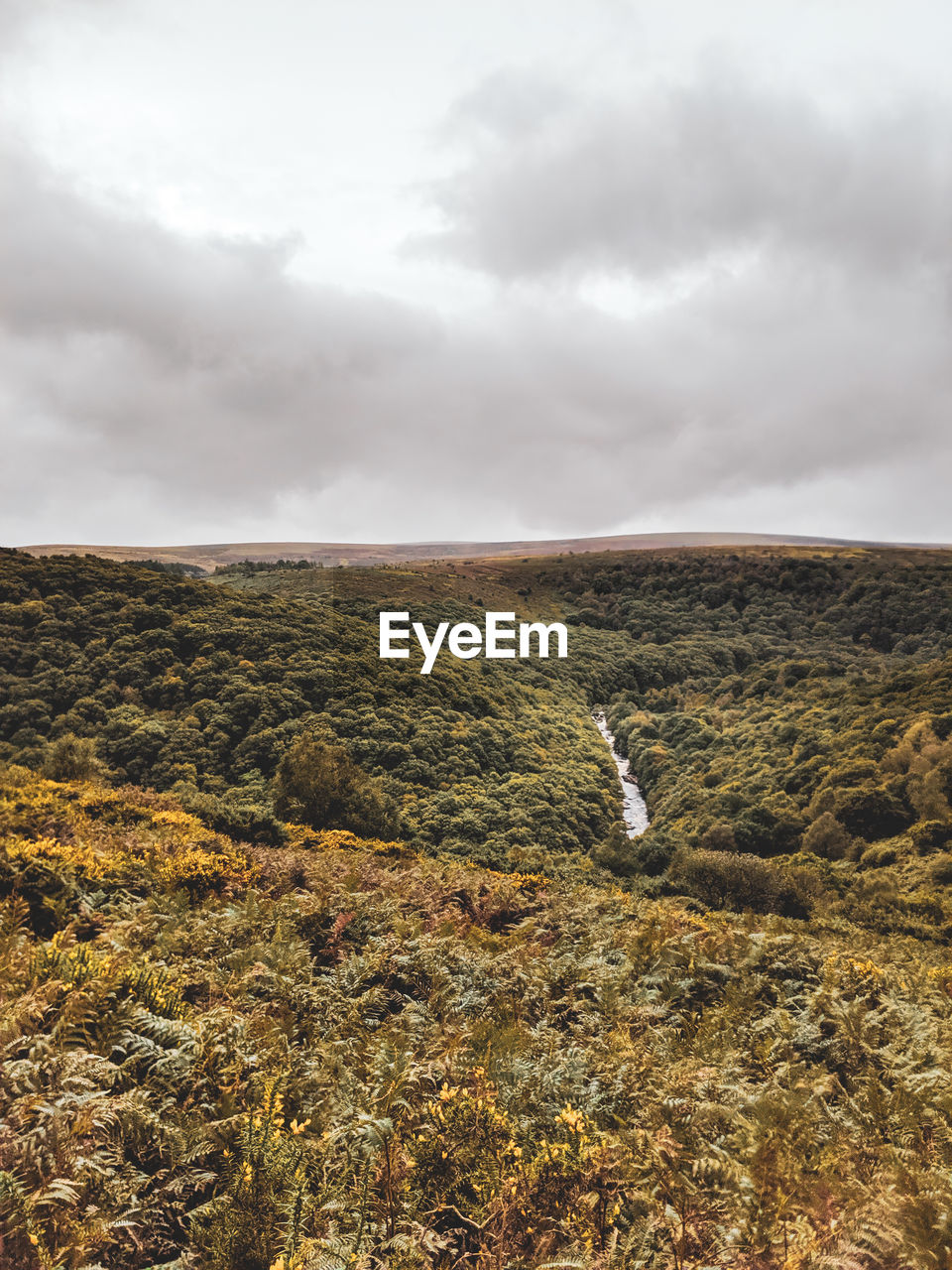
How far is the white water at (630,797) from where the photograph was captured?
51500 millimetres

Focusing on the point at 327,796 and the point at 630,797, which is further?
the point at 630,797

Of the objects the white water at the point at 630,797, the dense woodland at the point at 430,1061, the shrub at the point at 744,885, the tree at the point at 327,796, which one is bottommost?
the white water at the point at 630,797

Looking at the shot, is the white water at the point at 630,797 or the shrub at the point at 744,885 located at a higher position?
the shrub at the point at 744,885

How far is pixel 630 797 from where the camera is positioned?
190ft

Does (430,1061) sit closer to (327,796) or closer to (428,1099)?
(428,1099)

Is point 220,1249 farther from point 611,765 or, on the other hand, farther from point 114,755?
point 611,765

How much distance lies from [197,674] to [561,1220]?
46.0m

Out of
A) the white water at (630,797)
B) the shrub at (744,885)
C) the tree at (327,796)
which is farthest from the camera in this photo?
the white water at (630,797)

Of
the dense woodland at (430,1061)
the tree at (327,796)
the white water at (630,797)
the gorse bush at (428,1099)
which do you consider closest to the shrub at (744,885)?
the dense woodland at (430,1061)

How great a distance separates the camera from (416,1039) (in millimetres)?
5754

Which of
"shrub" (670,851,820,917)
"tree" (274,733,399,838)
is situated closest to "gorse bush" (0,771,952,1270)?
"shrub" (670,851,820,917)

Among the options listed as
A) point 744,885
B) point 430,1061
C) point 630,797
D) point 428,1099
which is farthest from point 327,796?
point 630,797

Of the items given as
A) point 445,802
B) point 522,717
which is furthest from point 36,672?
point 522,717

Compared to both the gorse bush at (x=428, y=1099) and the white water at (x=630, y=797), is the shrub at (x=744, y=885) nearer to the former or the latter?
the gorse bush at (x=428, y=1099)
